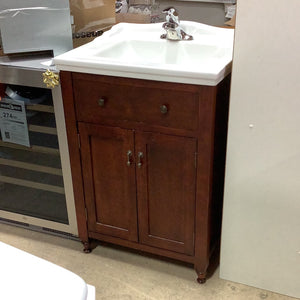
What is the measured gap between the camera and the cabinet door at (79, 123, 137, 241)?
5.47 feet

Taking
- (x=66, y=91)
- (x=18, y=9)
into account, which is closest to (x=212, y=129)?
(x=66, y=91)

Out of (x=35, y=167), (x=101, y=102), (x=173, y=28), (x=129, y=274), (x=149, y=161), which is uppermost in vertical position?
(x=173, y=28)

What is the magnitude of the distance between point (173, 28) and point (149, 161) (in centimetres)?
57

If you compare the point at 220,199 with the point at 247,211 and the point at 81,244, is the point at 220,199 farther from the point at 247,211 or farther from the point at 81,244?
the point at 81,244

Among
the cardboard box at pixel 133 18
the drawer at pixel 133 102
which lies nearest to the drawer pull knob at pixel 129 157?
the drawer at pixel 133 102

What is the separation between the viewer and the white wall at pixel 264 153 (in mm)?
1331

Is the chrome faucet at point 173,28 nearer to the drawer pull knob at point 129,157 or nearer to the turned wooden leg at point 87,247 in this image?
the drawer pull knob at point 129,157

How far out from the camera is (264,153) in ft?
4.90

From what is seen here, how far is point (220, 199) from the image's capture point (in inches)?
71.9

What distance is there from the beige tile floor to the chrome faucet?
95cm

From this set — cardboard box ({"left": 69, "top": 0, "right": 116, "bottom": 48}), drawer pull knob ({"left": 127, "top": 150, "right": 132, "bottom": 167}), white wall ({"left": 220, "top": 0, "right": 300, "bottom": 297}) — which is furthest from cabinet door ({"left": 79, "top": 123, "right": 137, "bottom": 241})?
cardboard box ({"left": 69, "top": 0, "right": 116, "bottom": 48})

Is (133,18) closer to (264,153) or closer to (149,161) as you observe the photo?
(149,161)

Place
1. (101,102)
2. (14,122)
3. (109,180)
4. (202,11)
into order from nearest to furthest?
(101,102) < (109,180) < (14,122) < (202,11)

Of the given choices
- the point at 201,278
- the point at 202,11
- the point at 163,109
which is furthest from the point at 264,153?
the point at 202,11
